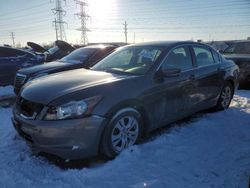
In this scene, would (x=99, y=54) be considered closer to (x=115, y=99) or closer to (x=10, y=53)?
(x=10, y=53)

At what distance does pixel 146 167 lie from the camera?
3.75m

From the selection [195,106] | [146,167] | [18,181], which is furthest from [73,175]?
[195,106]

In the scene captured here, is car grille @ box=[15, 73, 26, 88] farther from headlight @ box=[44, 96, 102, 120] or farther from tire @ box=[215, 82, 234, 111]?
tire @ box=[215, 82, 234, 111]

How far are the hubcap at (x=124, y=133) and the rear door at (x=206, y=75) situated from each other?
1.69m

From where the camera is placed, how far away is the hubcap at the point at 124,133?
4039 millimetres

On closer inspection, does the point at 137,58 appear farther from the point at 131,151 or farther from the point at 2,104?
the point at 2,104

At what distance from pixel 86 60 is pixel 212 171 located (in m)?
5.89

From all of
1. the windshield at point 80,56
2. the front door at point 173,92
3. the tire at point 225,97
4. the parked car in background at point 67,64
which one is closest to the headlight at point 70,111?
the front door at point 173,92

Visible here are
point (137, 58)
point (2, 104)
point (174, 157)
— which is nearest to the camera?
point (174, 157)

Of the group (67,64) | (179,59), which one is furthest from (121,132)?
(67,64)

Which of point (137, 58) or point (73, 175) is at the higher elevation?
point (137, 58)

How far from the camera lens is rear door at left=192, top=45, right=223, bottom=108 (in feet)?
18.0

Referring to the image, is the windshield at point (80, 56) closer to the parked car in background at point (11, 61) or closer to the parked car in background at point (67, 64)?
the parked car in background at point (67, 64)

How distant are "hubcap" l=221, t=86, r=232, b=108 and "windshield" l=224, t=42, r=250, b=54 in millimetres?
4448
